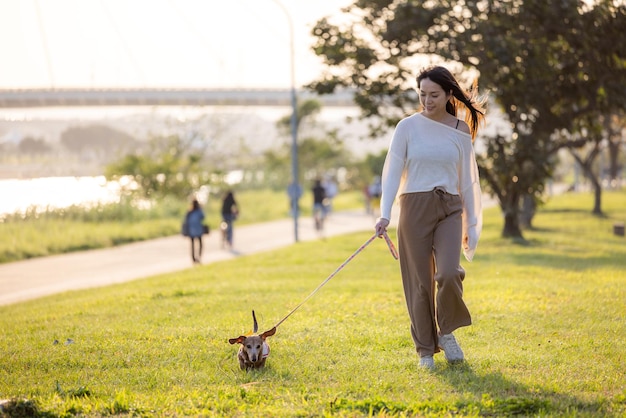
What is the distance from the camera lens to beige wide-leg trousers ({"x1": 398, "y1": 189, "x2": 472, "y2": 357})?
21.8 ft

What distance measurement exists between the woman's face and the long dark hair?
1.1 inches

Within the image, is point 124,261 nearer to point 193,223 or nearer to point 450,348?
point 193,223

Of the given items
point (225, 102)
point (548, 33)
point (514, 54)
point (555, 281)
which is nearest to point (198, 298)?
point (555, 281)

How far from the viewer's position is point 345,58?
2108cm

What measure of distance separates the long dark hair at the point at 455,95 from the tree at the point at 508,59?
40.3ft

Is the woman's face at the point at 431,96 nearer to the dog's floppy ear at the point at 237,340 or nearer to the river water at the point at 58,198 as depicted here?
the dog's floppy ear at the point at 237,340

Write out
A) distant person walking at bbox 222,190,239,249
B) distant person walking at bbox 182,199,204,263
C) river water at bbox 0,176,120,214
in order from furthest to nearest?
1. river water at bbox 0,176,120,214
2. distant person walking at bbox 222,190,239,249
3. distant person walking at bbox 182,199,204,263

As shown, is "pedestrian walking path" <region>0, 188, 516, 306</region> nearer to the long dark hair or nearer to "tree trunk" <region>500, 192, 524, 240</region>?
"tree trunk" <region>500, 192, 524, 240</region>

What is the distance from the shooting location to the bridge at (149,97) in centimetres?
7606

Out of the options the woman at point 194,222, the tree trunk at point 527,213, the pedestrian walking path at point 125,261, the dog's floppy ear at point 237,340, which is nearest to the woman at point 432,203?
the dog's floppy ear at point 237,340

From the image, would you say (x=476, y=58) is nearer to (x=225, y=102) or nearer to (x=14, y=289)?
(x=14, y=289)

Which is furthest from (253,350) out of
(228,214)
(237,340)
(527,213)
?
(527,213)

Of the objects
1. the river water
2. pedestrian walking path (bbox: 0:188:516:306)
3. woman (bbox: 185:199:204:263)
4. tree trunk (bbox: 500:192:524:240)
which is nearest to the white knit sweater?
pedestrian walking path (bbox: 0:188:516:306)

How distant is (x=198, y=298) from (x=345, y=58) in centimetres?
1031
